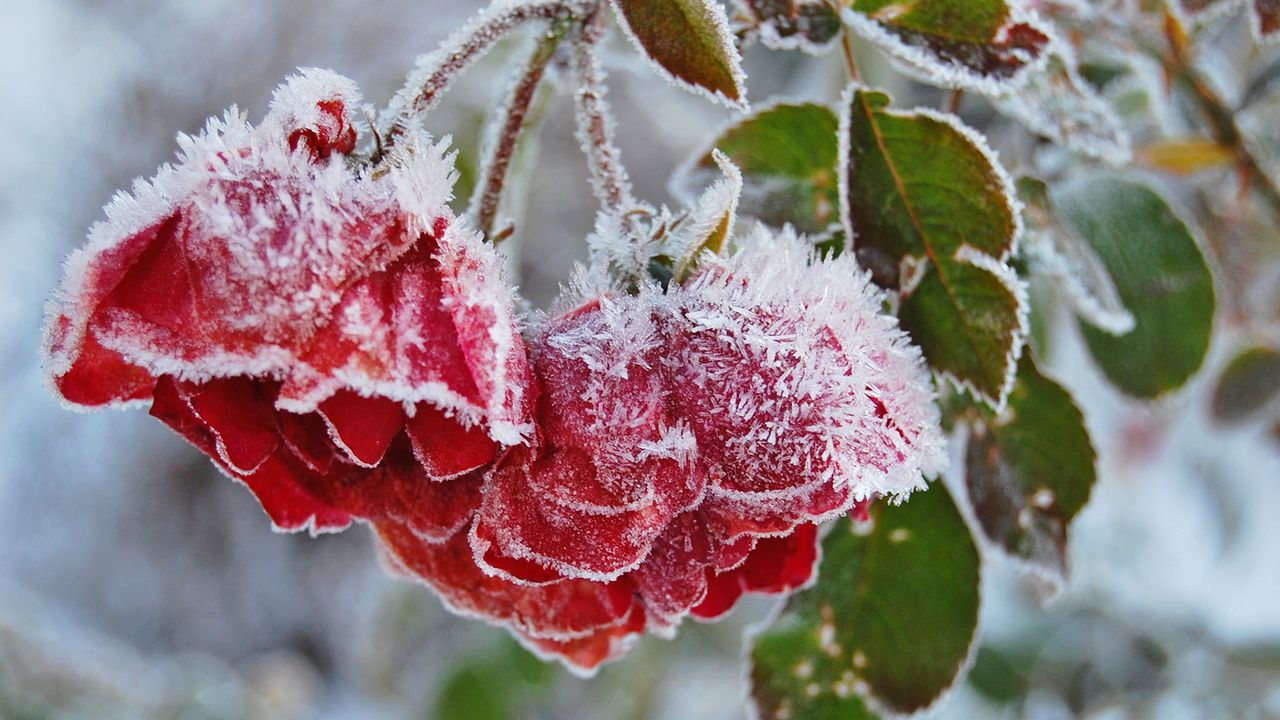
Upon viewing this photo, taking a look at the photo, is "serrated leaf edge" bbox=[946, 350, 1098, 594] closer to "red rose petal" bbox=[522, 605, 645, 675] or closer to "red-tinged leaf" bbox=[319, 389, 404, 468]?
"red rose petal" bbox=[522, 605, 645, 675]

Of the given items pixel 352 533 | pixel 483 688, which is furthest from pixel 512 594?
pixel 352 533

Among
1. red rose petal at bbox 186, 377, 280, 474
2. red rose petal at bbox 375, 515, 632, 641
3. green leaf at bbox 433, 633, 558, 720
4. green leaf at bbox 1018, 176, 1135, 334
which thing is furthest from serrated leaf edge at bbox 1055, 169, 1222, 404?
green leaf at bbox 433, 633, 558, 720

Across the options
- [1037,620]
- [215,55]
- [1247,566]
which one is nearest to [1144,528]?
[1247,566]

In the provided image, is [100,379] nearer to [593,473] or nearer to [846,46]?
[593,473]

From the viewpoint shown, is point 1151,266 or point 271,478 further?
point 1151,266

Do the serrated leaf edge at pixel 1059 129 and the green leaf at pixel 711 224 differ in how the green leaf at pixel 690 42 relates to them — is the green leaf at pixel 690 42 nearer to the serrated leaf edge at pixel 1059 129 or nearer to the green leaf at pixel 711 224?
the green leaf at pixel 711 224

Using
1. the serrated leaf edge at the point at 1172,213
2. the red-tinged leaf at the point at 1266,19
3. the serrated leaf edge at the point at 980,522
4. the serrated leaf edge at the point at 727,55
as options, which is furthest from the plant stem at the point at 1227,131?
the serrated leaf edge at the point at 727,55

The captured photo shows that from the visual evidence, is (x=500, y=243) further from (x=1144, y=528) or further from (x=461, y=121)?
(x=1144, y=528)
